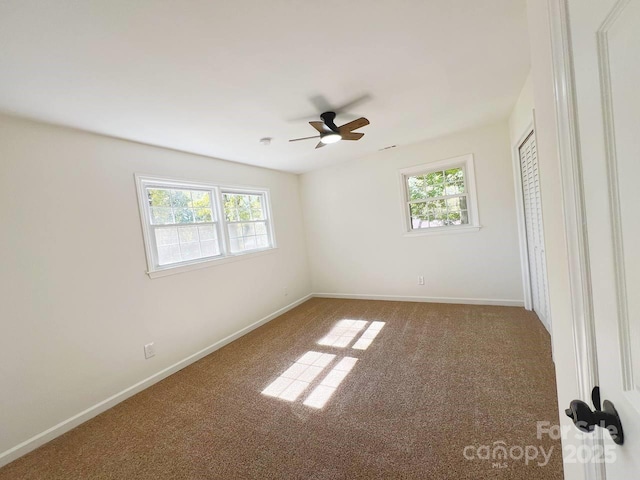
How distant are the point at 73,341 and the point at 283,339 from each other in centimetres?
199

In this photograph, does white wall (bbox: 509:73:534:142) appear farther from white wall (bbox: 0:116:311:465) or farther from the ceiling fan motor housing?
white wall (bbox: 0:116:311:465)

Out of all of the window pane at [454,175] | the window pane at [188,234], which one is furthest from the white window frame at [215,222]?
the window pane at [454,175]

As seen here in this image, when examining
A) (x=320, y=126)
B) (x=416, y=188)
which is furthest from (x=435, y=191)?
(x=320, y=126)

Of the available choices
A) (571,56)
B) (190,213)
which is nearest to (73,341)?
(190,213)

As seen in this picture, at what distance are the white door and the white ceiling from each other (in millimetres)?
1210

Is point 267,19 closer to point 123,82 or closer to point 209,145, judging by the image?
point 123,82

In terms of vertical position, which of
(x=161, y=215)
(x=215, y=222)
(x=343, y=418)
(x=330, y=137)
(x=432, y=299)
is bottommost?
(x=343, y=418)

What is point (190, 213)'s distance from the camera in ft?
10.8

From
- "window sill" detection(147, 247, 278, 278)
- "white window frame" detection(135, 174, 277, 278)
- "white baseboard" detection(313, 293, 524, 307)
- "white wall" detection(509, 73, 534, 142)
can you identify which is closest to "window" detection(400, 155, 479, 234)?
"white wall" detection(509, 73, 534, 142)

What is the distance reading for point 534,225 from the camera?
2881mm

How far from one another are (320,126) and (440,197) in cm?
245

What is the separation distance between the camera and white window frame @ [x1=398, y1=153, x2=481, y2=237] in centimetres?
371

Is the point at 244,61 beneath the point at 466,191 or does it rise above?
A: above

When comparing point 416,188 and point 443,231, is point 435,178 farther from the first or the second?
point 443,231
